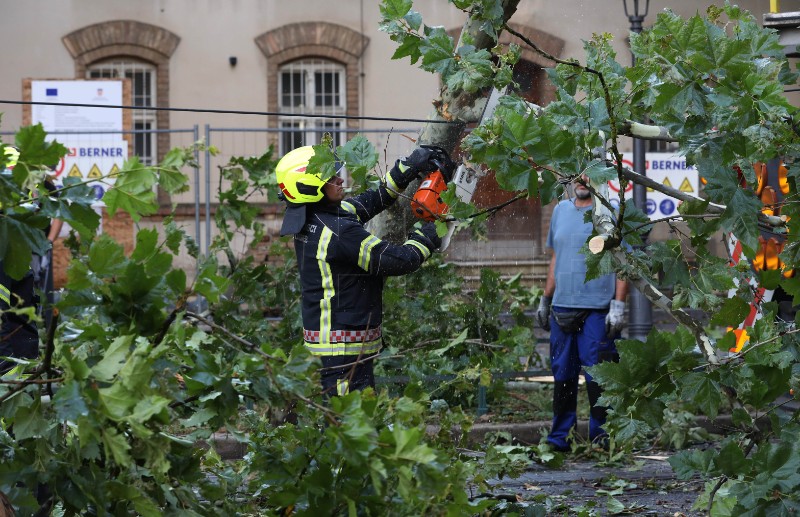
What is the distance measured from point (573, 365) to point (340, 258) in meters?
2.66

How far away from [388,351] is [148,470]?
5.06 m

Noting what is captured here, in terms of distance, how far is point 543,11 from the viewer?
16.3 meters

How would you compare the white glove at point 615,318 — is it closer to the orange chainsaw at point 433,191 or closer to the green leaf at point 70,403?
the orange chainsaw at point 433,191

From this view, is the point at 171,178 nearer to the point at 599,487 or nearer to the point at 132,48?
the point at 599,487

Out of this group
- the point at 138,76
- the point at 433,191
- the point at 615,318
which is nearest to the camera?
the point at 433,191

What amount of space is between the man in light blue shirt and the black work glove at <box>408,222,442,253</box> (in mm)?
→ 1933

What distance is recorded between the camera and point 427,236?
5.95 metres

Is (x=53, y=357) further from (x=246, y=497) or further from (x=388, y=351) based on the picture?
(x=388, y=351)

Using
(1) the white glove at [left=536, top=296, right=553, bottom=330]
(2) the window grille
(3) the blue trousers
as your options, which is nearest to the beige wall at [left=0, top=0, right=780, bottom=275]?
(2) the window grille

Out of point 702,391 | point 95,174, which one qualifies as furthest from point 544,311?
point 702,391

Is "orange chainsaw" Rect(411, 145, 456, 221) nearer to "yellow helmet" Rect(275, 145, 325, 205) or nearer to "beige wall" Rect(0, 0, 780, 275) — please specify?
"yellow helmet" Rect(275, 145, 325, 205)

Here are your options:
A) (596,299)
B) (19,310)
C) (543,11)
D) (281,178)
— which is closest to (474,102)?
(281,178)

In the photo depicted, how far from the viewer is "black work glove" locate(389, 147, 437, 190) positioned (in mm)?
5750

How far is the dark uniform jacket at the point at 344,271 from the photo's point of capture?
18.9ft
